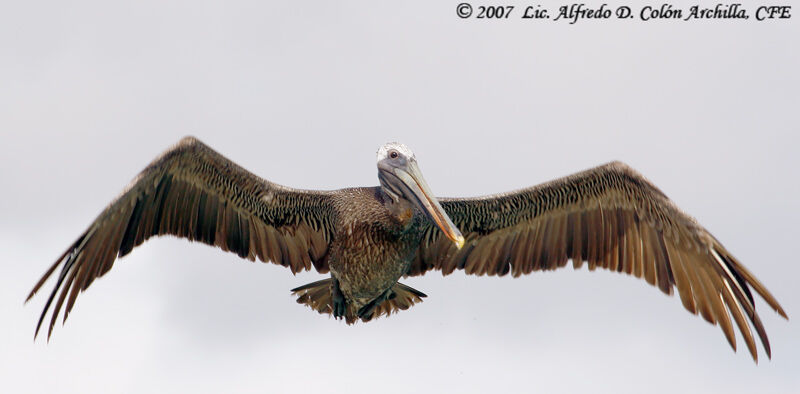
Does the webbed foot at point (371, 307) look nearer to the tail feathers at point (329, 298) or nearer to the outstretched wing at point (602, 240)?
the tail feathers at point (329, 298)

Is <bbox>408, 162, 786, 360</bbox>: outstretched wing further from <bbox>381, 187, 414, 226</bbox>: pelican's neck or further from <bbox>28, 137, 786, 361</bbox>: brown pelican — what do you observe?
<bbox>381, 187, 414, 226</bbox>: pelican's neck

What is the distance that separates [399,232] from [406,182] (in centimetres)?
55

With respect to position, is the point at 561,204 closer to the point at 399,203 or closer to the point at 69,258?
the point at 399,203

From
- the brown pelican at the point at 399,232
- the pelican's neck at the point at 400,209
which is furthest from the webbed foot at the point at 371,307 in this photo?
the pelican's neck at the point at 400,209

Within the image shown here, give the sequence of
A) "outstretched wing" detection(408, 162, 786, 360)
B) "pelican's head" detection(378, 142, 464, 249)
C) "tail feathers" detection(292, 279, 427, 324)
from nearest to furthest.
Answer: "pelican's head" detection(378, 142, 464, 249) → "outstretched wing" detection(408, 162, 786, 360) → "tail feathers" detection(292, 279, 427, 324)

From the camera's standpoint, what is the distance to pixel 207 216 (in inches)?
492

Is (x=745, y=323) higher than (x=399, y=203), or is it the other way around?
(x=399, y=203)

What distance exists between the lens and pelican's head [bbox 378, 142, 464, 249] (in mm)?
11102

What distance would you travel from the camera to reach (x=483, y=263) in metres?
12.9

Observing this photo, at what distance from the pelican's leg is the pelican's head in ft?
4.64

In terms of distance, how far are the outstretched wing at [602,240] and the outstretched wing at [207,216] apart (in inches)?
57.3

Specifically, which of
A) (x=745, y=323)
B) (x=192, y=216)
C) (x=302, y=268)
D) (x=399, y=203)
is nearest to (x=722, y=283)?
(x=745, y=323)

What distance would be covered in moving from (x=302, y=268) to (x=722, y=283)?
4.83 metres

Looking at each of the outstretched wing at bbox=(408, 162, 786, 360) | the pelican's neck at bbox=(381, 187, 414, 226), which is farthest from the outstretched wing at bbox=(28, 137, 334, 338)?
the outstretched wing at bbox=(408, 162, 786, 360)
